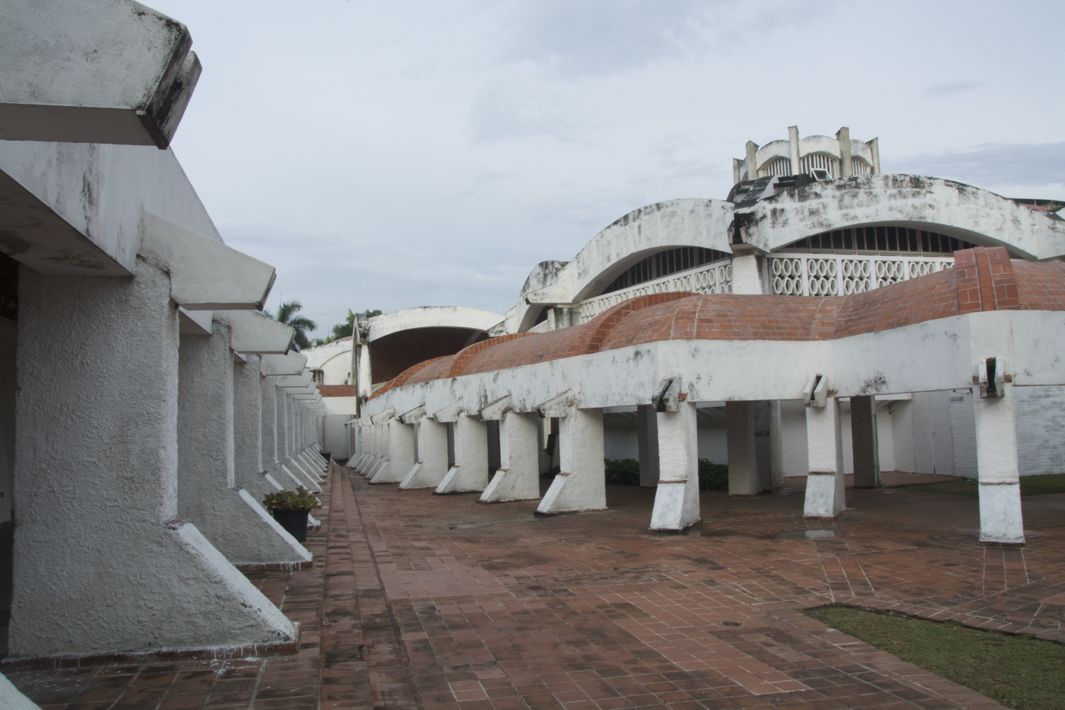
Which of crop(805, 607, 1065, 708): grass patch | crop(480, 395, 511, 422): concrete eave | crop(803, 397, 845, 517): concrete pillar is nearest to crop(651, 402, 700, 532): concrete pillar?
crop(803, 397, 845, 517): concrete pillar

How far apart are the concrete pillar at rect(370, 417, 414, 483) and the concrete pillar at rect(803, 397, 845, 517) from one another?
39.9ft

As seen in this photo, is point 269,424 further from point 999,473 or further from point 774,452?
point 999,473

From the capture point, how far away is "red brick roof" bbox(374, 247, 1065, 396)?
9.85m

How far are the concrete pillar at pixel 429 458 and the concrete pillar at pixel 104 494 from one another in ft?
47.2

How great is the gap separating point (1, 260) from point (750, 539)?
807cm

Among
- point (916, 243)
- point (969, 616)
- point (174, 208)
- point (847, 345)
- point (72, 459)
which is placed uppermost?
point (916, 243)

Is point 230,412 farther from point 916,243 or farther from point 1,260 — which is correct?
point 916,243

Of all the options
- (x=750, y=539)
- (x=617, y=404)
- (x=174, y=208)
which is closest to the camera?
(x=174, y=208)

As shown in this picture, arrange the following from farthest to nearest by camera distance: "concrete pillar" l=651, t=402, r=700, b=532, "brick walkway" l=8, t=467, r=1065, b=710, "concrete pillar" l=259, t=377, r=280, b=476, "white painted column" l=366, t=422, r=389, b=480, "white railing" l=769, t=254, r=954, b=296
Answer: "white painted column" l=366, t=422, r=389, b=480 → "white railing" l=769, t=254, r=954, b=296 → "concrete pillar" l=259, t=377, r=280, b=476 → "concrete pillar" l=651, t=402, r=700, b=532 → "brick walkway" l=8, t=467, r=1065, b=710

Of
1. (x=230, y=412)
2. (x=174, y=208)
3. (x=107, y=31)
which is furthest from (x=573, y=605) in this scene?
(x=107, y=31)

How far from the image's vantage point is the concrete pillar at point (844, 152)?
23328 mm

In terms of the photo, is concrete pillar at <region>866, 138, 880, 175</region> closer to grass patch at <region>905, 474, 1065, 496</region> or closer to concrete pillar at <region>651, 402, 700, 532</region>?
grass patch at <region>905, 474, 1065, 496</region>

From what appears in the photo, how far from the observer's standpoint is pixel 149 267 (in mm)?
5496


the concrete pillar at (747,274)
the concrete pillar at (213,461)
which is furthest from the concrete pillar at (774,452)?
the concrete pillar at (213,461)
